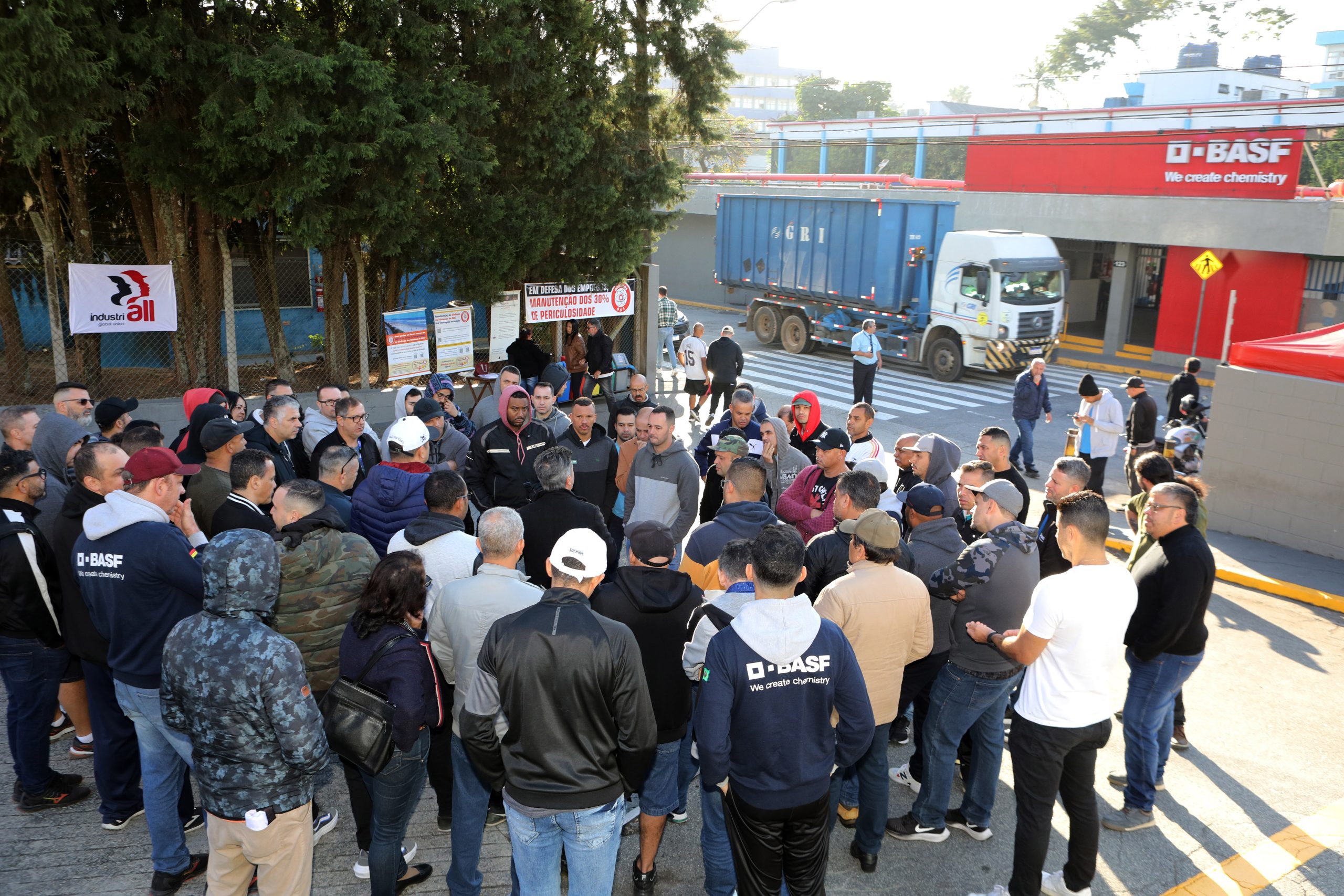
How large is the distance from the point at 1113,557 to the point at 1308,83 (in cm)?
4933

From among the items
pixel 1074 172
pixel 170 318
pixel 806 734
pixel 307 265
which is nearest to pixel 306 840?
pixel 806 734

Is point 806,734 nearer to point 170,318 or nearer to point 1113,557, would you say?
point 1113,557

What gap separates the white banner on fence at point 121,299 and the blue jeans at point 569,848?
33.8ft

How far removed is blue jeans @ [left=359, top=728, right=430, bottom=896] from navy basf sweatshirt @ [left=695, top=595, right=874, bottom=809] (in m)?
1.30

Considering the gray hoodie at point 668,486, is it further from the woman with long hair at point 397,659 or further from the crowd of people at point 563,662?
the woman with long hair at point 397,659

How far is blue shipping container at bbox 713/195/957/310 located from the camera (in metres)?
20.2

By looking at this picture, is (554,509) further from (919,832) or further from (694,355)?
(694,355)

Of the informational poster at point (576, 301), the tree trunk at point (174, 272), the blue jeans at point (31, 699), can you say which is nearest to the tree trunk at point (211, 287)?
the tree trunk at point (174, 272)

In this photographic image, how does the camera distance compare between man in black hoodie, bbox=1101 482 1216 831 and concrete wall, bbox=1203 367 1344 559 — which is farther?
concrete wall, bbox=1203 367 1344 559

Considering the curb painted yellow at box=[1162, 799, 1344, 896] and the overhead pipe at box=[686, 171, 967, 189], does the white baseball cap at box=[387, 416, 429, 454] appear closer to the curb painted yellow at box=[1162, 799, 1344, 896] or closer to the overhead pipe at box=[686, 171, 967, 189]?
the curb painted yellow at box=[1162, 799, 1344, 896]

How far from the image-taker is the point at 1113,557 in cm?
984

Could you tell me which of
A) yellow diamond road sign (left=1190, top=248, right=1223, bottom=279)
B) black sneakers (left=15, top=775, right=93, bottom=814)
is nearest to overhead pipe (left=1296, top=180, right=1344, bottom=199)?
yellow diamond road sign (left=1190, top=248, right=1223, bottom=279)

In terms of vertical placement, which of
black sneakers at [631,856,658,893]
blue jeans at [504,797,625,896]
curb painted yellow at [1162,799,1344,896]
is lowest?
curb painted yellow at [1162,799,1344,896]

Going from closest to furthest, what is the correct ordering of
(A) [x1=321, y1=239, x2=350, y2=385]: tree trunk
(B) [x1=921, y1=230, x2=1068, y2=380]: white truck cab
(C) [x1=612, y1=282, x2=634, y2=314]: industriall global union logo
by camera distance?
(A) [x1=321, y1=239, x2=350, y2=385]: tree trunk, (C) [x1=612, y1=282, x2=634, y2=314]: industriall global union logo, (B) [x1=921, y1=230, x2=1068, y2=380]: white truck cab
